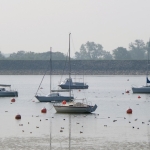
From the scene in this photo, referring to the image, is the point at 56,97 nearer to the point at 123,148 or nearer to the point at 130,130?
the point at 130,130

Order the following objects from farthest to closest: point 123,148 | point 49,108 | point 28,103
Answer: point 28,103, point 49,108, point 123,148

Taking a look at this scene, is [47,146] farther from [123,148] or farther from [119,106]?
[119,106]

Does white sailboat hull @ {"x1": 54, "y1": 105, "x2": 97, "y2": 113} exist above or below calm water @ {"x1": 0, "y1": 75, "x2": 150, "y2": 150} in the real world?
above

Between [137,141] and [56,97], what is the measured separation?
35300 millimetres

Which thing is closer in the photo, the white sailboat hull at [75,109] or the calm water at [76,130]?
the calm water at [76,130]

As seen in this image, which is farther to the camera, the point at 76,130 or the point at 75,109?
the point at 75,109

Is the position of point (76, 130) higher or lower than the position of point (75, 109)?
lower

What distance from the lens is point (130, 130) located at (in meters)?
52.6

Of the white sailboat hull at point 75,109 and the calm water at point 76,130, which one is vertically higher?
the white sailboat hull at point 75,109

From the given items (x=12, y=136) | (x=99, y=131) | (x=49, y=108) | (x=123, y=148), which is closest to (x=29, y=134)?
(x=12, y=136)

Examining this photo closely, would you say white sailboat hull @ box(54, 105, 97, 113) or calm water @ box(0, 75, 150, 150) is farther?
white sailboat hull @ box(54, 105, 97, 113)

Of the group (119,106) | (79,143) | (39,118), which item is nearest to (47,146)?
(79,143)

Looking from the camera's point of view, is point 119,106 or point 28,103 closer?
point 119,106

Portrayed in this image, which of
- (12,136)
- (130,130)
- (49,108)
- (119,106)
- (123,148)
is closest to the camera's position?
(123,148)
